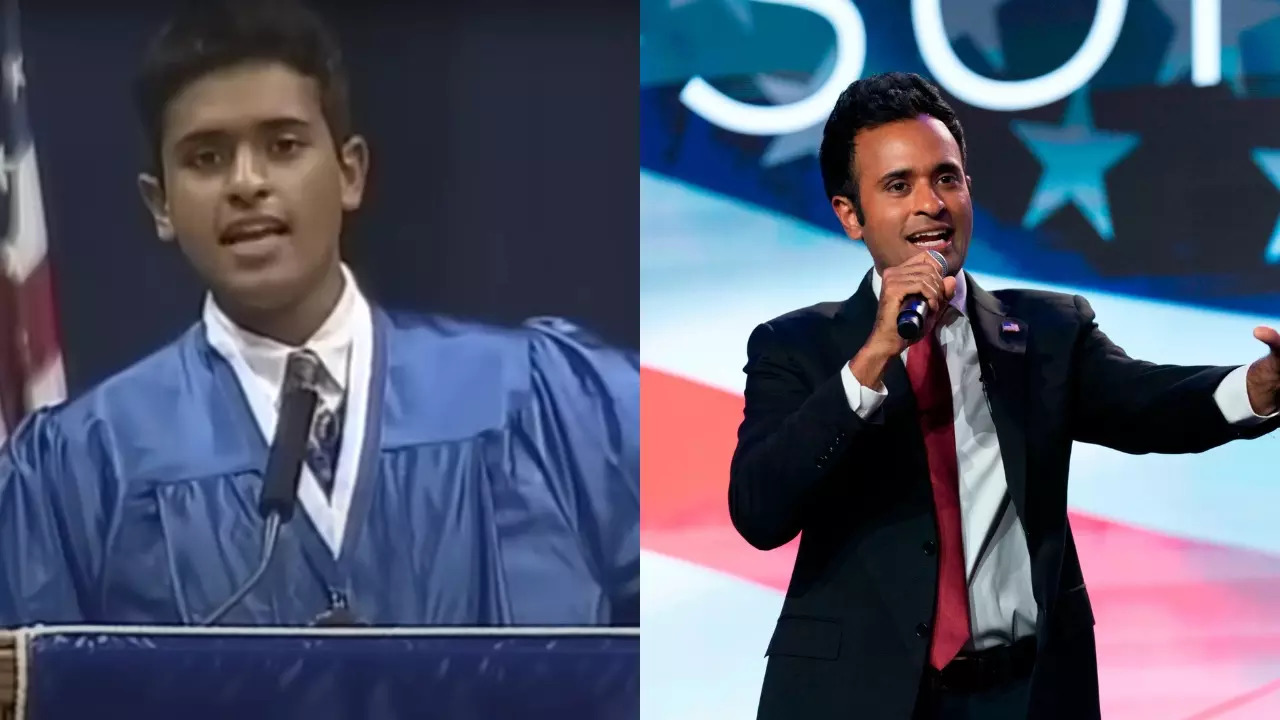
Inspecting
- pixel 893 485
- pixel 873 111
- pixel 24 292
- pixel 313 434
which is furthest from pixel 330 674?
pixel 873 111

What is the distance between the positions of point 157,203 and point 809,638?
2.24m

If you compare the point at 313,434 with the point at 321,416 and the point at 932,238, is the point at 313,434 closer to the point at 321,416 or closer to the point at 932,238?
the point at 321,416

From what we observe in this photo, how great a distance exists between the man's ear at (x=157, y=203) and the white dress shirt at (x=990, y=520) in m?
2.14

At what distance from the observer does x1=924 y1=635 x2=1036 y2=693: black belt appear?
1773 millimetres

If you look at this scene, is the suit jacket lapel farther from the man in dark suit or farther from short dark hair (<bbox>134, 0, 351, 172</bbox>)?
short dark hair (<bbox>134, 0, 351, 172</bbox>)

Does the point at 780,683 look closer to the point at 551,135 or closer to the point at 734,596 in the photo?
the point at 734,596

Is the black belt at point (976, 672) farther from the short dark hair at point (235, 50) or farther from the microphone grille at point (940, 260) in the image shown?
the short dark hair at point (235, 50)

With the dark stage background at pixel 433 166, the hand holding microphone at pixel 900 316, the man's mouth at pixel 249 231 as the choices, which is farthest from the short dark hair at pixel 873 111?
the man's mouth at pixel 249 231

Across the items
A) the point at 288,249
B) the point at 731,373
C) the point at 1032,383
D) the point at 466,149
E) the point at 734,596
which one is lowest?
the point at 734,596

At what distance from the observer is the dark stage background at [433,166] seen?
3.28 m

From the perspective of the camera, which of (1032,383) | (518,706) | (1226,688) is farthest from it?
(518,706)

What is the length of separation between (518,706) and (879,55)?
1.75m

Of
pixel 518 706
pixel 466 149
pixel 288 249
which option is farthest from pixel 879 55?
pixel 518 706

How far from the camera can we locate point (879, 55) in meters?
3.16
